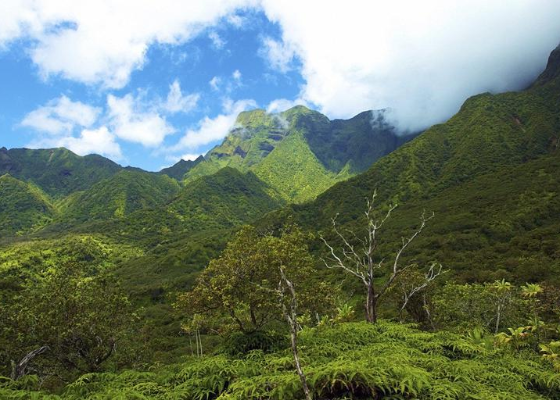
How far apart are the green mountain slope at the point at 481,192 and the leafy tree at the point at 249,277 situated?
5751 cm

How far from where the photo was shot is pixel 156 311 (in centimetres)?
9075

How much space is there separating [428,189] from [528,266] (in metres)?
97.7

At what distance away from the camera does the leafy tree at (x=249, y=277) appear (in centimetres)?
1580

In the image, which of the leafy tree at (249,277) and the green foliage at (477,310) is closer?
the leafy tree at (249,277)

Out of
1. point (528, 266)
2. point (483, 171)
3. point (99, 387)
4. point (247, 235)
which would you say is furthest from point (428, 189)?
point (99, 387)

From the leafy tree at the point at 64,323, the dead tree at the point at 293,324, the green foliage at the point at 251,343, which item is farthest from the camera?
the leafy tree at the point at 64,323

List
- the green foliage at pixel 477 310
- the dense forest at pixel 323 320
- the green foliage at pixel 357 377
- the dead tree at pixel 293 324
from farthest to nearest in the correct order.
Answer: the green foliage at pixel 477 310 < the dense forest at pixel 323 320 < the green foliage at pixel 357 377 < the dead tree at pixel 293 324

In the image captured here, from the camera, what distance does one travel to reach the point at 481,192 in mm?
127375

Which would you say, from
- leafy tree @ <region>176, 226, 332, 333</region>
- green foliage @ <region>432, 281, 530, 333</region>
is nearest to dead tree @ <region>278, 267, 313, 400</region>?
leafy tree @ <region>176, 226, 332, 333</region>

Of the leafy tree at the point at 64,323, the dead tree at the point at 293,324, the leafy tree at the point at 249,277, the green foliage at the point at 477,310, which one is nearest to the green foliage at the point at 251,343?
the leafy tree at the point at 249,277

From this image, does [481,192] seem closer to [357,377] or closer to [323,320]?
[323,320]

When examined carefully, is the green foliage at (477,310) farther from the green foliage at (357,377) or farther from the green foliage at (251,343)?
the green foliage at (251,343)

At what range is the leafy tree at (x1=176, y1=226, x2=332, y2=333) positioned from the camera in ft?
51.8

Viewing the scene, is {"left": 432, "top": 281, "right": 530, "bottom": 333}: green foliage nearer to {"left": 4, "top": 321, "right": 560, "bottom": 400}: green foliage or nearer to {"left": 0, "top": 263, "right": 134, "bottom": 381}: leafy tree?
{"left": 4, "top": 321, "right": 560, "bottom": 400}: green foliage
